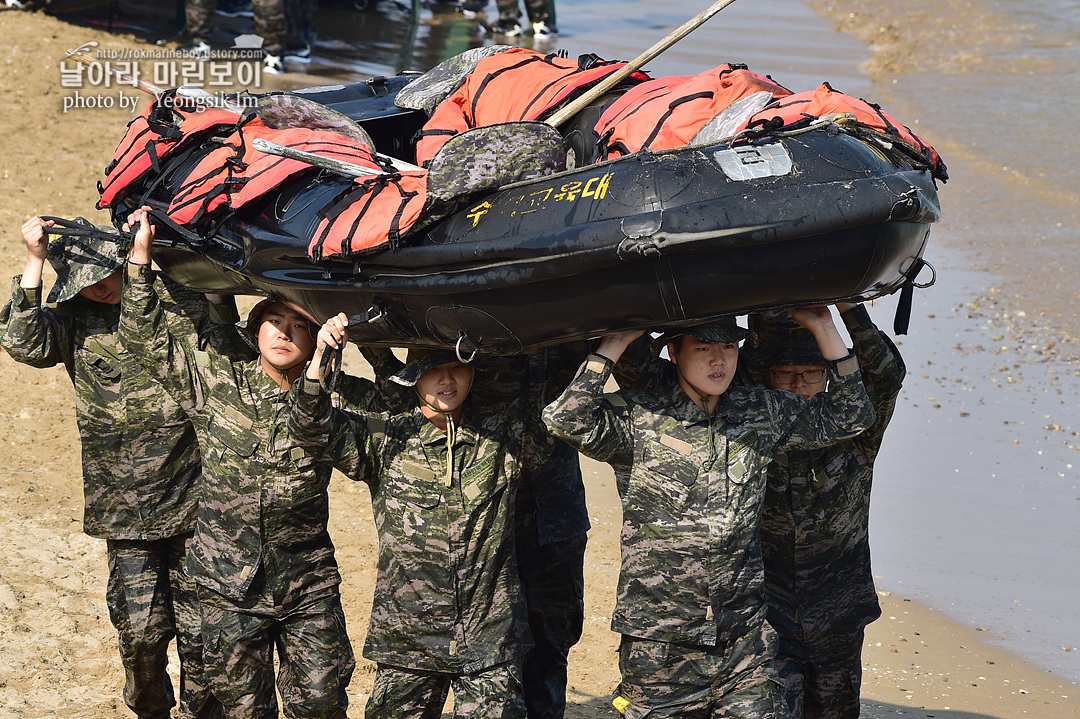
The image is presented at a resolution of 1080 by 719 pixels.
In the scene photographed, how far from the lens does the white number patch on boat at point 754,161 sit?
3182 mm

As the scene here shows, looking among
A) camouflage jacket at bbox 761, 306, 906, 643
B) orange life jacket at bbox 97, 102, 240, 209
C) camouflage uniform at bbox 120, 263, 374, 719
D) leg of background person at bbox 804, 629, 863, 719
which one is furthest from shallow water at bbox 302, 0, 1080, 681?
orange life jacket at bbox 97, 102, 240, 209

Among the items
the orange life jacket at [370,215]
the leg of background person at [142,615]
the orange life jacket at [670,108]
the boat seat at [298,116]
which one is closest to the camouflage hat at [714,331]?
the orange life jacket at [670,108]

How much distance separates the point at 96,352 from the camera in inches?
179

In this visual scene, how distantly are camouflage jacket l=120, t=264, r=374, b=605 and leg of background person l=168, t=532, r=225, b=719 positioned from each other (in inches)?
11.5

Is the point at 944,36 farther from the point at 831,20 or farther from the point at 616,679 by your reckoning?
the point at 616,679

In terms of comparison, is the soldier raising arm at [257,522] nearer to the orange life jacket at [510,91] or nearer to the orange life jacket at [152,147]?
the orange life jacket at [152,147]

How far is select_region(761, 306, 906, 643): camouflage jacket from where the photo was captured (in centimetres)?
393

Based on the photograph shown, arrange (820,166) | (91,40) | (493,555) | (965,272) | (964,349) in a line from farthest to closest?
(91,40) < (965,272) < (964,349) < (493,555) < (820,166)

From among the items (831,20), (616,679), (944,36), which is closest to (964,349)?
(616,679)

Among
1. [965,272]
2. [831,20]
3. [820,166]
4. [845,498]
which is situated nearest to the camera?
[820,166]

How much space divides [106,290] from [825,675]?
2.81 meters

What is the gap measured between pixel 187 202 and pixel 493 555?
1.56 m

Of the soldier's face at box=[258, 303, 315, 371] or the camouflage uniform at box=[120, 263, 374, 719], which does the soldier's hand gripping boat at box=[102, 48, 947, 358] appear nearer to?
the soldier's face at box=[258, 303, 315, 371]

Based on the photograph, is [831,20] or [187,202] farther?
[831,20]
